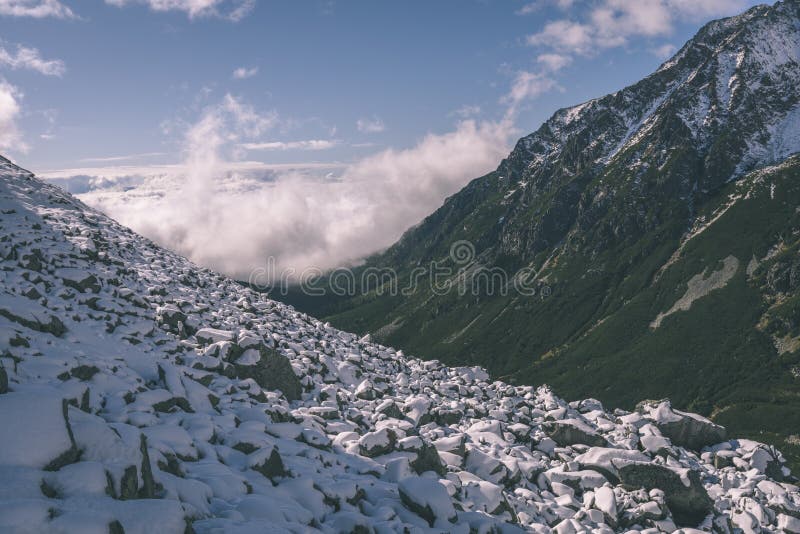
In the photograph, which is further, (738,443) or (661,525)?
(738,443)

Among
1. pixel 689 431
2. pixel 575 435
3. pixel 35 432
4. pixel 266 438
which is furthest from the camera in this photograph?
pixel 689 431

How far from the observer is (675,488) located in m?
35.6

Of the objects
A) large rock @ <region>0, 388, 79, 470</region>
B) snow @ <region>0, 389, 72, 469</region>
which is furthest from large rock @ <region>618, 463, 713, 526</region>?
snow @ <region>0, 389, 72, 469</region>

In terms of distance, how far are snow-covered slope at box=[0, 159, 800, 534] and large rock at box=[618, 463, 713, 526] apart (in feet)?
0.39

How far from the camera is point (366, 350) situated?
8006 cm

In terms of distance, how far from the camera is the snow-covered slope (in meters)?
13.9

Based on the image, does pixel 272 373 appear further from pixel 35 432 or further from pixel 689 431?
pixel 689 431

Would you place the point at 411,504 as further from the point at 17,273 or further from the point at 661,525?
the point at 17,273

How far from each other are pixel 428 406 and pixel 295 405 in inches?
585

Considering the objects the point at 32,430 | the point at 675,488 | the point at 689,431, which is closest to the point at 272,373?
the point at 32,430

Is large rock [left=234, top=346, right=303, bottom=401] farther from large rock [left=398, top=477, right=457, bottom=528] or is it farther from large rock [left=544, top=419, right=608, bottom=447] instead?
large rock [left=544, top=419, right=608, bottom=447]

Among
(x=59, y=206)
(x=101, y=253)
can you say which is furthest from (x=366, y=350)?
(x=59, y=206)

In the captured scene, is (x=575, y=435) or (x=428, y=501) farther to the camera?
(x=575, y=435)

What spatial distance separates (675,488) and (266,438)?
112 ft
